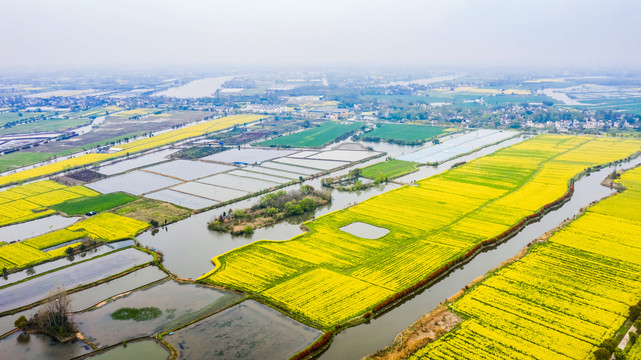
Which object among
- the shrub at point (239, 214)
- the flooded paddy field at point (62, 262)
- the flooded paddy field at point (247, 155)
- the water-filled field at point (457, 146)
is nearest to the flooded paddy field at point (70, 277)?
the flooded paddy field at point (62, 262)

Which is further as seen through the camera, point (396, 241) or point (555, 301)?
point (396, 241)

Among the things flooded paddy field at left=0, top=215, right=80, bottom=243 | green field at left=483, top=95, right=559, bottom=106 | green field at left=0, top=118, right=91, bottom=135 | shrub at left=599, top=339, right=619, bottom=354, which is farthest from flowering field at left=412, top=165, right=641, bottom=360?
green field at left=483, top=95, right=559, bottom=106

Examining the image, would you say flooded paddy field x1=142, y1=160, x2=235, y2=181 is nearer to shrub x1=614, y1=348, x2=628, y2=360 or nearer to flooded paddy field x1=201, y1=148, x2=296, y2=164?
flooded paddy field x1=201, y1=148, x2=296, y2=164

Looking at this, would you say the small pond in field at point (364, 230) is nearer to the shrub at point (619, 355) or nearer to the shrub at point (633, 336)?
the shrub at point (633, 336)

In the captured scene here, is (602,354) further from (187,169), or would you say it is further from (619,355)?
(187,169)

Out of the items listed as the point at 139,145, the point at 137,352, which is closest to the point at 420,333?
the point at 137,352

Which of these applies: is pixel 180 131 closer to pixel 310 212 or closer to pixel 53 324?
pixel 310 212

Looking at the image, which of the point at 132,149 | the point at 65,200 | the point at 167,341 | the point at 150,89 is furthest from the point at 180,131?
the point at 150,89
